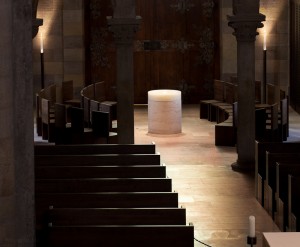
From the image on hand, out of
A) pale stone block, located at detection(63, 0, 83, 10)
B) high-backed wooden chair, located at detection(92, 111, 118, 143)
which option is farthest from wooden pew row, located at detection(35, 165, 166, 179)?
pale stone block, located at detection(63, 0, 83, 10)

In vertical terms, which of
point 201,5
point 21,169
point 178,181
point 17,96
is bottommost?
point 178,181

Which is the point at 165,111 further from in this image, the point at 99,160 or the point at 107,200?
the point at 107,200

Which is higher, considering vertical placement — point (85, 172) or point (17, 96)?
point (17, 96)

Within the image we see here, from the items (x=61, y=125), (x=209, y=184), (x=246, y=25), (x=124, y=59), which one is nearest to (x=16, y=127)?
(x=209, y=184)

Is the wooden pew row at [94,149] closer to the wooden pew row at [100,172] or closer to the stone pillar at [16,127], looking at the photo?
the wooden pew row at [100,172]

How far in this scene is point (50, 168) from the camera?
37.1 ft

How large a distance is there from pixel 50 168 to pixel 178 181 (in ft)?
13.4

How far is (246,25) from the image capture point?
15.3 metres

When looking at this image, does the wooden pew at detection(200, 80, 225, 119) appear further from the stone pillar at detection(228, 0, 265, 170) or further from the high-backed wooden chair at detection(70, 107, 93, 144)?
the stone pillar at detection(228, 0, 265, 170)

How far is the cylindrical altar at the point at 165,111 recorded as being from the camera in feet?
64.9

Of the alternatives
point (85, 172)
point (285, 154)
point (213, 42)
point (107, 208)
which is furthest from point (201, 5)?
point (107, 208)

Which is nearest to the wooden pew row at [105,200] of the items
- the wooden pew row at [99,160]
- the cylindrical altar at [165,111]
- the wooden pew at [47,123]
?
the wooden pew row at [99,160]

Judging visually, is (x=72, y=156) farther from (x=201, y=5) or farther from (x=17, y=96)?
(x=201, y=5)

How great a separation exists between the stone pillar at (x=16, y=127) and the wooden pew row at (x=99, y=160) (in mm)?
3740
